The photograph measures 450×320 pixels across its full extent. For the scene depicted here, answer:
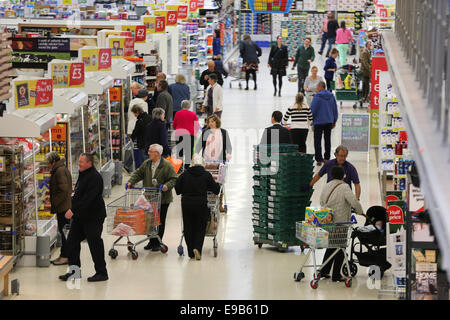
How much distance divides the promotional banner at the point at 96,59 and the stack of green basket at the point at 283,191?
4.12 m

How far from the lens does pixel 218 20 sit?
31172mm

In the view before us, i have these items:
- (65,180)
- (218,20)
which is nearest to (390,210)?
(65,180)

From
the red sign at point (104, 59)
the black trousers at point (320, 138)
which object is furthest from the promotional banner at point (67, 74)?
the black trousers at point (320, 138)

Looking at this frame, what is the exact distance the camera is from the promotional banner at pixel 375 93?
50.7 feet

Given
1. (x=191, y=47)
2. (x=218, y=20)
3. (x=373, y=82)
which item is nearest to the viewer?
(x=373, y=82)

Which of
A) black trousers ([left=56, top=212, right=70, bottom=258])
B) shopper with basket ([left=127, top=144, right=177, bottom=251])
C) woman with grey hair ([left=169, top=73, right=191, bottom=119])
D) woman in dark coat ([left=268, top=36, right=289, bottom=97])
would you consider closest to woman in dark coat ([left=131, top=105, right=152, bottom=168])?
woman with grey hair ([left=169, top=73, right=191, bottom=119])

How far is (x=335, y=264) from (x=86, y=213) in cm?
275

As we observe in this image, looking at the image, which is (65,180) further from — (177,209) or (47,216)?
(177,209)

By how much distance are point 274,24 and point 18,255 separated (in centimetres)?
3032

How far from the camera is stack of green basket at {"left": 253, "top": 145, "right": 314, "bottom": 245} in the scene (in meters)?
10.7

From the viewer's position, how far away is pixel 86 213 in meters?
9.51

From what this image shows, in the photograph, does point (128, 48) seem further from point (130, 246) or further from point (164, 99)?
point (130, 246)

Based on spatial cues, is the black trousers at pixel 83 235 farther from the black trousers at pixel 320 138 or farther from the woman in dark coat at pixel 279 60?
the woman in dark coat at pixel 279 60

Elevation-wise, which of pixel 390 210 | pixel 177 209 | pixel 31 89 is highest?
pixel 31 89
